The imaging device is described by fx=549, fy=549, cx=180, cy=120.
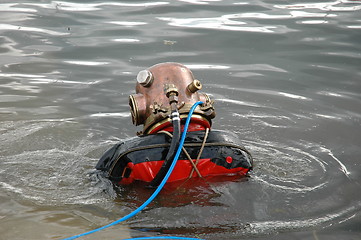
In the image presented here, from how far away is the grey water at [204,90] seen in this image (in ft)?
12.2

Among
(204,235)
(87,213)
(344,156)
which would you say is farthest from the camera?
(344,156)

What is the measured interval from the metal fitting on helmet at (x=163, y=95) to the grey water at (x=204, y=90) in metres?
0.52

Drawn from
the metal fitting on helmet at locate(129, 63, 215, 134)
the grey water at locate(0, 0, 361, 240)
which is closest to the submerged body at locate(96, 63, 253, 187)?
the metal fitting on helmet at locate(129, 63, 215, 134)

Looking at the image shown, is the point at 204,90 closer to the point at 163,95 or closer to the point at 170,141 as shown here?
the point at 163,95

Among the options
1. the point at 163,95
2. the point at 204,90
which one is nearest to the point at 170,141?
the point at 163,95

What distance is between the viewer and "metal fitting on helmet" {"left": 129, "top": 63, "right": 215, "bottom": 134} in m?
3.86

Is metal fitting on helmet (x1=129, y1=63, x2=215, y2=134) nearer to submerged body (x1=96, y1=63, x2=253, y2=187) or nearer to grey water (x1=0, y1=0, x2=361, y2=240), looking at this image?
submerged body (x1=96, y1=63, x2=253, y2=187)

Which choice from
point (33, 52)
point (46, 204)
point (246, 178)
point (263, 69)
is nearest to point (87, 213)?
point (46, 204)

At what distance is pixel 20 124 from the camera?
5523 mm

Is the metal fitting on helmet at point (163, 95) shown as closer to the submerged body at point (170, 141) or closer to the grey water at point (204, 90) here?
the submerged body at point (170, 141)

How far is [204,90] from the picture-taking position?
660cm

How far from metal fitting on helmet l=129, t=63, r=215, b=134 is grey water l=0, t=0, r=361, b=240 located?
1.70 ft

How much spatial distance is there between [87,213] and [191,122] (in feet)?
3.15

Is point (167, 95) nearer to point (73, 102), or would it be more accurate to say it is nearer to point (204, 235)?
point (204, 235)
